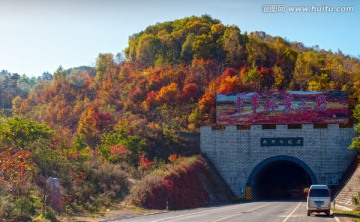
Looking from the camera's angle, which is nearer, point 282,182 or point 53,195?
point 53,195

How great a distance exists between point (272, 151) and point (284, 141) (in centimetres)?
172

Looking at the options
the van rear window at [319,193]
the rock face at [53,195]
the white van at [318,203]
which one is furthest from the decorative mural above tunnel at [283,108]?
the rock face at [53,195]

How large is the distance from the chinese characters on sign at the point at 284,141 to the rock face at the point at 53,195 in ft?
94.8

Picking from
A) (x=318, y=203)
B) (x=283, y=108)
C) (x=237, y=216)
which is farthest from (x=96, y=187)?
(x=283, y=108)

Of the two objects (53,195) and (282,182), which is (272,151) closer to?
(282,182)

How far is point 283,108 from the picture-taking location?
52719mm

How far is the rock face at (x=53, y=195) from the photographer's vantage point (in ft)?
90.6

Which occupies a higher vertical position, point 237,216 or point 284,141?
point 284,141

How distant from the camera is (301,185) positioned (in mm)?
71500

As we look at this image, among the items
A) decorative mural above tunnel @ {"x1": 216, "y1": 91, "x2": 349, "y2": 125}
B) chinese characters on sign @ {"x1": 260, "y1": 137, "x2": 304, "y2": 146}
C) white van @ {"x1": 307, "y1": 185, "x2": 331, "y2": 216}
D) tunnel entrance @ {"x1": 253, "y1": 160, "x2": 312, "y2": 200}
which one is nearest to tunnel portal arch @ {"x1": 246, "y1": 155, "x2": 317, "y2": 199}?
tunnel entrance @ {"x1": 253, "y1": 160, "x2": 312, "y2": 200}

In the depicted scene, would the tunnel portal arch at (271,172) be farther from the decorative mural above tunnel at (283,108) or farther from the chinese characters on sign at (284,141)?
the decorative mural above tunnel at (283,108)

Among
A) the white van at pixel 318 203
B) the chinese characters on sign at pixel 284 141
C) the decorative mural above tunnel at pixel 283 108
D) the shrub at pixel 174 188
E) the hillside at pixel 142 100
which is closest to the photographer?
the white van at pixel 318 203

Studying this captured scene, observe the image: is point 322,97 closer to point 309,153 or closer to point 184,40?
point 309,153

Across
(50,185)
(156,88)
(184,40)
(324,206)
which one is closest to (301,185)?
(156,88)
